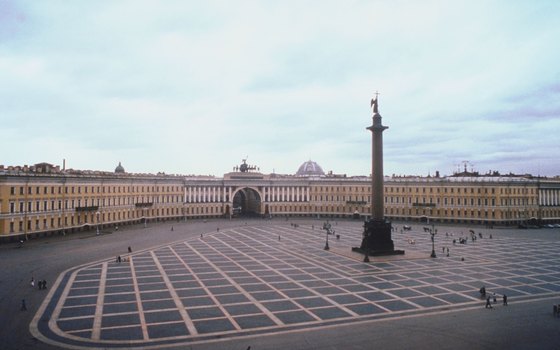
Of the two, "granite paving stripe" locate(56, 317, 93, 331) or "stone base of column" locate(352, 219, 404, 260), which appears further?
"stone base of column" locate(352, 219, 404, 260)

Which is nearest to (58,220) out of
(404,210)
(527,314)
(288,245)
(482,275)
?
(288,245)

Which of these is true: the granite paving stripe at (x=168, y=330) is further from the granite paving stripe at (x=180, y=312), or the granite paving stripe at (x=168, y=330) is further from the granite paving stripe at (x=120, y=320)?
the granite paving stripe at (x=120, y=320)

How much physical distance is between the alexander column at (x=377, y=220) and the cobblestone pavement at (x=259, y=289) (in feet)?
7.92

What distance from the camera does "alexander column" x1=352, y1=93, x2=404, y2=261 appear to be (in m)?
52.2

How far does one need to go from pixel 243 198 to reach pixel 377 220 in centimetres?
8327

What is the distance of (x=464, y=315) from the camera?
1112 inches

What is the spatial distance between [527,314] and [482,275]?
1288 cm

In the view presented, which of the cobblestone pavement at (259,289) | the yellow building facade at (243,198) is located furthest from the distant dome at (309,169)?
the cobblestone pavement at (259,289)

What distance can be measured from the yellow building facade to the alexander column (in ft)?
154

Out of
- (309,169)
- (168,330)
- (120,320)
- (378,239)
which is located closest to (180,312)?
(168,330)

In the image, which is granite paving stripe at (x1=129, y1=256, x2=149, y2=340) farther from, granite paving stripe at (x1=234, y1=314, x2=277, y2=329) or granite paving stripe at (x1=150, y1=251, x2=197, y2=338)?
granite paving stripe at (x1=234, y1=314, x2=277, y2=329)

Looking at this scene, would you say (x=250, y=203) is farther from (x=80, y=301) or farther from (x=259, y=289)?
(x=80, y=301)

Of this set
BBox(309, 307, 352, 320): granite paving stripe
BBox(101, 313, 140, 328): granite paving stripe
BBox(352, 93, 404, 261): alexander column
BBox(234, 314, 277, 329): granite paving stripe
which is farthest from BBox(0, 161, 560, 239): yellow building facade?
BBox(309, 307, 352, 320): granite paving stripe

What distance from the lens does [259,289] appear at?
115 feet
